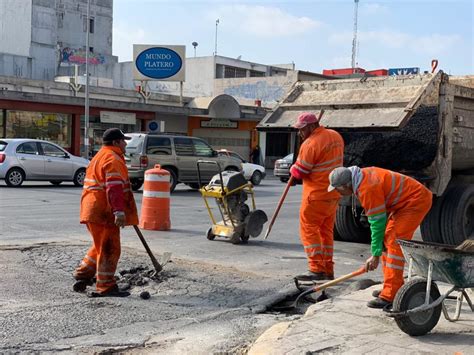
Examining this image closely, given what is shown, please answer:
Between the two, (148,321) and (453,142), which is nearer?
(148,321)

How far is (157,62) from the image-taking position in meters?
38.8

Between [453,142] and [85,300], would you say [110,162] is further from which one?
[453,142]

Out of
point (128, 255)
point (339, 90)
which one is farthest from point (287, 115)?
point (128, 255)

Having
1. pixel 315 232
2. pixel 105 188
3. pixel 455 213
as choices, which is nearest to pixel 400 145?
pixel 455 213

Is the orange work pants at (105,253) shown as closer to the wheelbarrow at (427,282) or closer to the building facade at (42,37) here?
the wheelbarrow at (427,282)

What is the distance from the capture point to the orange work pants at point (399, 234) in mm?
5664

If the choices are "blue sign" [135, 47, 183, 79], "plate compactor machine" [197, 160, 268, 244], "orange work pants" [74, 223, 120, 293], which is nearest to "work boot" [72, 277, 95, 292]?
"orange work pants" [74, 223, 120, 293]

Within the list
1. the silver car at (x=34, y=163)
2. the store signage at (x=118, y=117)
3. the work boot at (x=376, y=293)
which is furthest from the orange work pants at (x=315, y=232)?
the store signage at (x=118, y=117)

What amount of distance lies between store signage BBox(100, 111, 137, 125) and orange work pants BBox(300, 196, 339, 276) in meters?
27.4

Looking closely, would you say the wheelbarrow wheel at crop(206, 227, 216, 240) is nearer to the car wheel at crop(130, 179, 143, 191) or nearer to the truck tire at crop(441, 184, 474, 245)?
the truck tire at crop(441, 184, 474, 245)

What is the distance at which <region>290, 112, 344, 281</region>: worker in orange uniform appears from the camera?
7047mm

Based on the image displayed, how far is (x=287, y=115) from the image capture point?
1017 centimetres

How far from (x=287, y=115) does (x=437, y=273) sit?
216 inches

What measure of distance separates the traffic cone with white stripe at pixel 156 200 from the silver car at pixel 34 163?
9981mm
